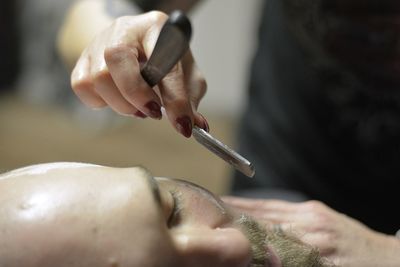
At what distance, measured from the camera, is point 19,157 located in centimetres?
228

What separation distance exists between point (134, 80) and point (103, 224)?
0.57 ft

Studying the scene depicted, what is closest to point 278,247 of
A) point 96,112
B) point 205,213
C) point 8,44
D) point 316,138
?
point 205,213

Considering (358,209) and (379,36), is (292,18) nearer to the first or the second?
(379,36)

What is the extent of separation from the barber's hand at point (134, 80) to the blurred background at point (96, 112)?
1.41m

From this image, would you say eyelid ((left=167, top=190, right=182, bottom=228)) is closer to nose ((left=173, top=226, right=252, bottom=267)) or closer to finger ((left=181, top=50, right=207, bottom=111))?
nose ((left=173, top=226, right=252, bottom=267))

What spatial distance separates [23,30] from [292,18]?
1935mm

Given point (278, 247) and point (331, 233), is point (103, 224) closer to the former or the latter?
point (278, 247)

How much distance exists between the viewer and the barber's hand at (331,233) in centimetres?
74

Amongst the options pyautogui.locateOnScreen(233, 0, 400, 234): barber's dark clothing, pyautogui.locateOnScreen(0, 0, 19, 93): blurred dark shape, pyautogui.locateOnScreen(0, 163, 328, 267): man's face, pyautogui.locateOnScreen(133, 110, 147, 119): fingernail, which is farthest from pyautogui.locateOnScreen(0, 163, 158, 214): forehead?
pyautogui.locateOnScreen(0, 0, 19, 93): blurred dark shape

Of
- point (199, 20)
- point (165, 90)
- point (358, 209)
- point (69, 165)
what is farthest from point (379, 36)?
point (199, 20)

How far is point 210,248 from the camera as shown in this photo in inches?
22.5

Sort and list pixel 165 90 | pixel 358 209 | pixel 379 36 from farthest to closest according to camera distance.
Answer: pixel 358 209 → pixel 379 36 → pixel 165 90

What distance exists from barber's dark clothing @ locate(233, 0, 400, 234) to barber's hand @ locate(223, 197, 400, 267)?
0.29 meters

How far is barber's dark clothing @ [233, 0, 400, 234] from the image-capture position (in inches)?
41.2
